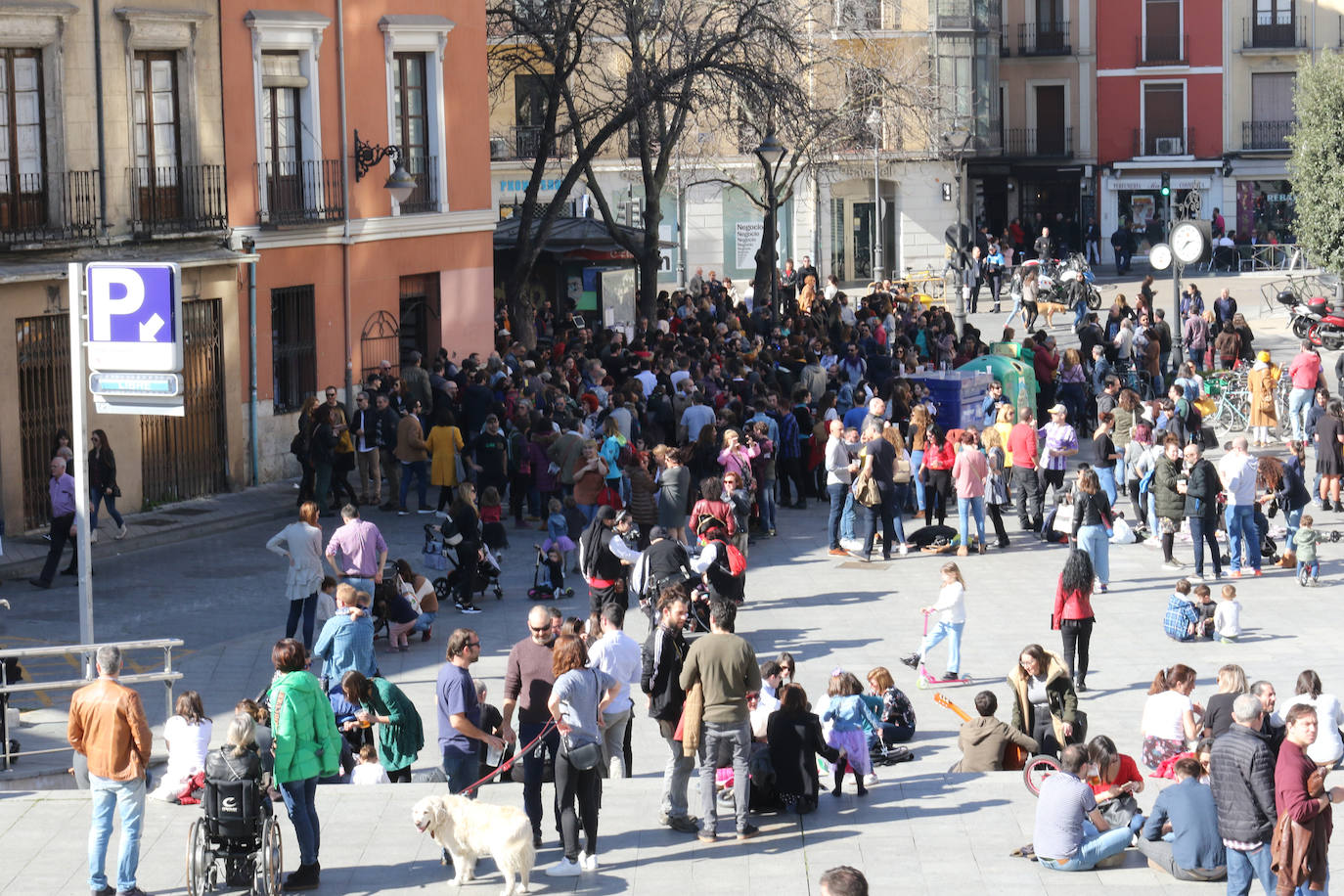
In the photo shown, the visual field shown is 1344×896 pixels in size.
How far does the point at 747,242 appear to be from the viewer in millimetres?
49938

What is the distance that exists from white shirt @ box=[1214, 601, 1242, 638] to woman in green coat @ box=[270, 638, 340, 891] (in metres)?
9.83

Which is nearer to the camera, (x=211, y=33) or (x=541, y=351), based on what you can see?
(x=211, y=33)

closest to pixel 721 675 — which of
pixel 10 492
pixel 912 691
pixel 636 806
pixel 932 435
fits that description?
pixel 636 806

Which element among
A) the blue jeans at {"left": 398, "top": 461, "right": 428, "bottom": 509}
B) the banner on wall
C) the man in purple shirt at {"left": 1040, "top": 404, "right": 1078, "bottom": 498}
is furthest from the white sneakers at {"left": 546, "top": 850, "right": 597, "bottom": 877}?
Answer: the banner on wall

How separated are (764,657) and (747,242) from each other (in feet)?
110

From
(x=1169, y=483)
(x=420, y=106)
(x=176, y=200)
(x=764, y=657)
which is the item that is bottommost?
(x=764, y=657)

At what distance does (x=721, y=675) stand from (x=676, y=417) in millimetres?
13001

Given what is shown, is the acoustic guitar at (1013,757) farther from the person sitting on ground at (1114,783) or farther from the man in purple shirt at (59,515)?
the man in purple shirt at (59,515)

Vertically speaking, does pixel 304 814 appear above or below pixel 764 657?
above

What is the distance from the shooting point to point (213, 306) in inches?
977

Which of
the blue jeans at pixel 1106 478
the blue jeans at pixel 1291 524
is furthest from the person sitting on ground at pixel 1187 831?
the blue jeans at pixel 1106 478

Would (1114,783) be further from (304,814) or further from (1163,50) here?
(1163,50)

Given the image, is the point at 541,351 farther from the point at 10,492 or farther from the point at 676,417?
the point at 10,492

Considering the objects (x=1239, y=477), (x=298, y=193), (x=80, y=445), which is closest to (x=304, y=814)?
(x=80, y=445)
